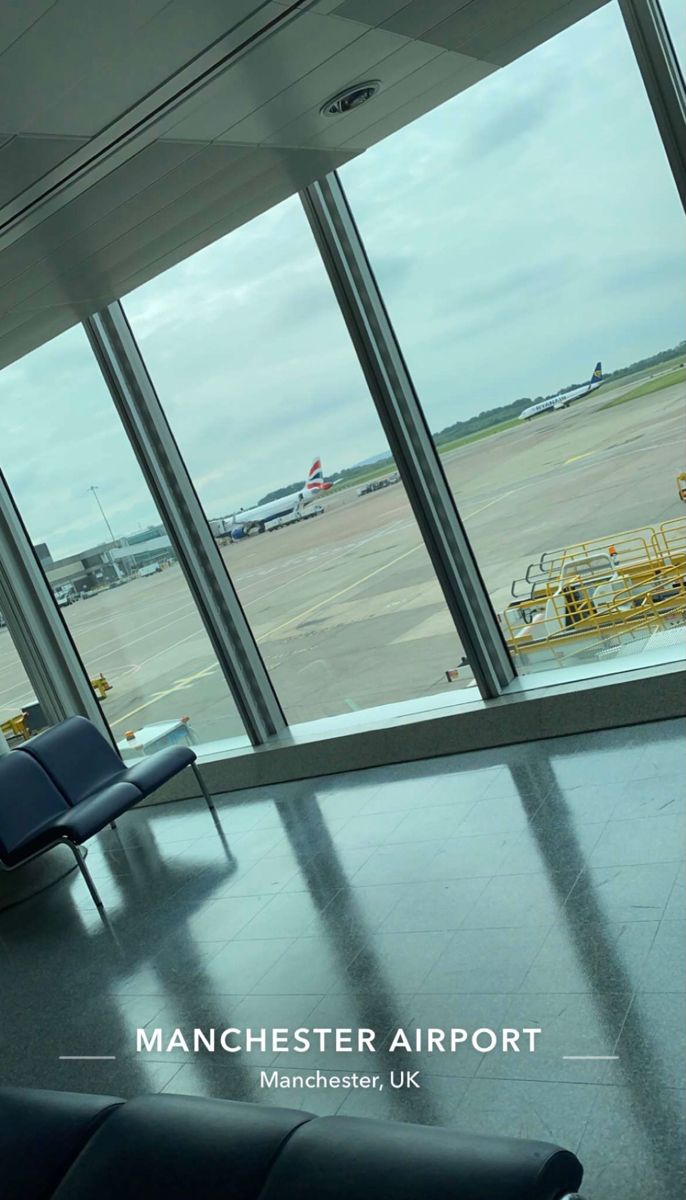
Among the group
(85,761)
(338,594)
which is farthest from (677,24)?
(85,761)

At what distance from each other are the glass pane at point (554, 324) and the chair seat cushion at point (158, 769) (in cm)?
240

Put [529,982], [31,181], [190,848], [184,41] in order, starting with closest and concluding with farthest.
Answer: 1. [184,41]
2. [529,982]
3. [31,181]
4. [190,848]

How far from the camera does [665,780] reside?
4805mm

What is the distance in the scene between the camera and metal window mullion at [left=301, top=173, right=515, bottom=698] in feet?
19.9

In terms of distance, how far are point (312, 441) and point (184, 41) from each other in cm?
351

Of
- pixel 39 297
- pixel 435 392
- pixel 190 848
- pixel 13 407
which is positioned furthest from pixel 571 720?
pixel 13 407

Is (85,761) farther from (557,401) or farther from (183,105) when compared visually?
(183,105)

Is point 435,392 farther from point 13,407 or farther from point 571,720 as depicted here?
point 13,407

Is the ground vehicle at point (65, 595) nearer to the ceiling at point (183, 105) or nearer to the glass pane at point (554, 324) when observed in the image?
the ceiling at point (183, 105)

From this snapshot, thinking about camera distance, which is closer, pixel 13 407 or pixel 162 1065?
pixel 162 1065

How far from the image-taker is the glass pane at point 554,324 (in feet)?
17.0

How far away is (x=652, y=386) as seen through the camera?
17.8 ft

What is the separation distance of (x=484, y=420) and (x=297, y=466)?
1.38 m

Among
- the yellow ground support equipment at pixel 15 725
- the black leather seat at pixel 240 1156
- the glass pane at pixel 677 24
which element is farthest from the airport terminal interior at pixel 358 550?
the yellow ground support equipment at pixel 15 725
